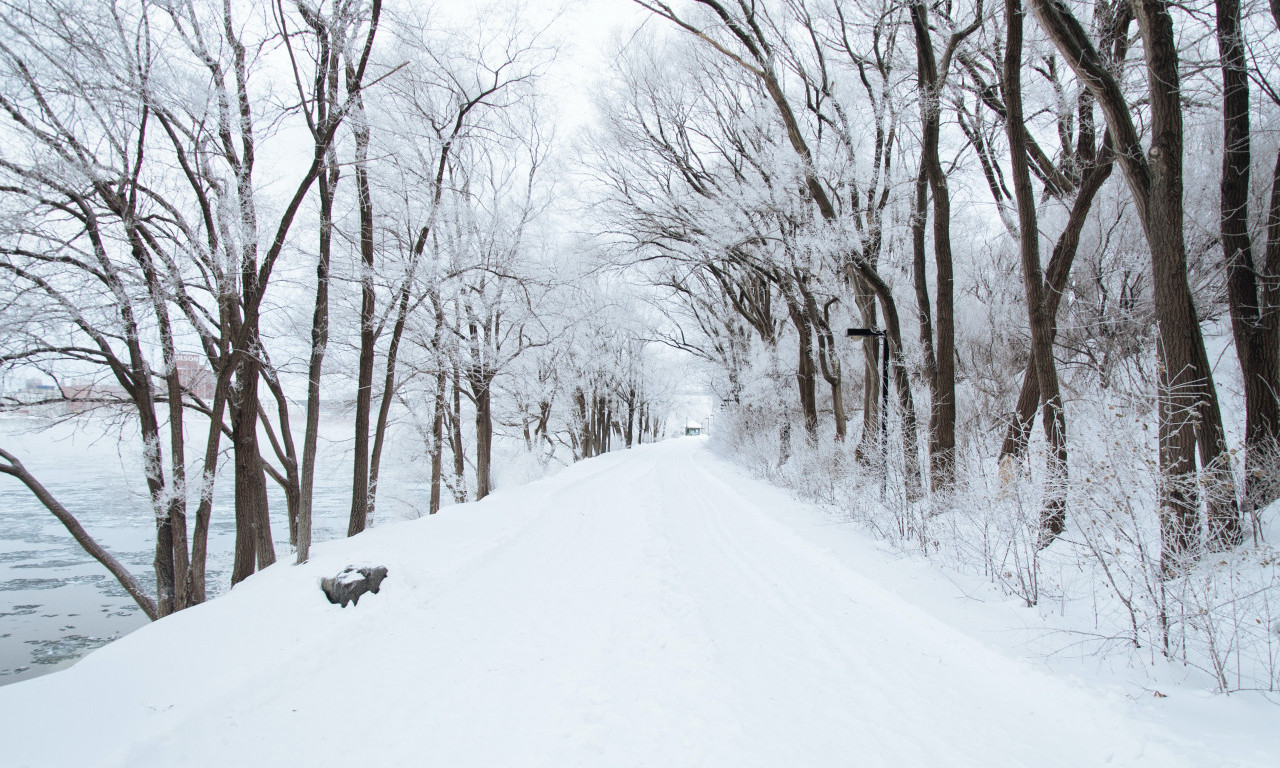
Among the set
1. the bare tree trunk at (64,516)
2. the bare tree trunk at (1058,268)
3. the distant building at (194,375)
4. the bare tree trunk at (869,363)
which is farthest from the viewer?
the distant building at (194,375)

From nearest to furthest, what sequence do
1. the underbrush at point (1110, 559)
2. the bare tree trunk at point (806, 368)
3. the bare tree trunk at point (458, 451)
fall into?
the underbrush at point (1110, 559)
the bare tree trunk at point (806, 368)
the bare tree trunk at point (458, 451)

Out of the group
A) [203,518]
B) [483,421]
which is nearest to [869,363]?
[483,421]

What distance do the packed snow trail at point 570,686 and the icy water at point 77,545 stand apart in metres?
6.71

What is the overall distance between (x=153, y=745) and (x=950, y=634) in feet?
16.1

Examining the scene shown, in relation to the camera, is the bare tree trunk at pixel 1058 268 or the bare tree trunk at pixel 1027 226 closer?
the bare tree trunk at pixel 1027 226

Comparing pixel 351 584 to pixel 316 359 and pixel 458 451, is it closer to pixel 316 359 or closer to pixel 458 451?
pixel 316 359

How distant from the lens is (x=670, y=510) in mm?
10094

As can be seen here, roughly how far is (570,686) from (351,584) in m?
2.59

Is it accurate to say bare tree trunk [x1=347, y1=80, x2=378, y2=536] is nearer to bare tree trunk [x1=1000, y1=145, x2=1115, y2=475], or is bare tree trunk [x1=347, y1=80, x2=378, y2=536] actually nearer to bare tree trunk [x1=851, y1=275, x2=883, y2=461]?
bare tree trunk [x1=851, y1=275, x2=883, y2=461]

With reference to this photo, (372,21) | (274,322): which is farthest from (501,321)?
(372,21)

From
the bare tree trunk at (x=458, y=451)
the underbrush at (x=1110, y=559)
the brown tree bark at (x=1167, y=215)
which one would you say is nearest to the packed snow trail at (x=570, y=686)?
the underbrush at (x=1110, y=559)

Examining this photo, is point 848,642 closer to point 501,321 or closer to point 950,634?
point 950,634

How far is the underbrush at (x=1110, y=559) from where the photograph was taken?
306cm

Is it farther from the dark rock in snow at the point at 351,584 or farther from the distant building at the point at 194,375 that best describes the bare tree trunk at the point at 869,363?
the distant building at the point at 194,375
